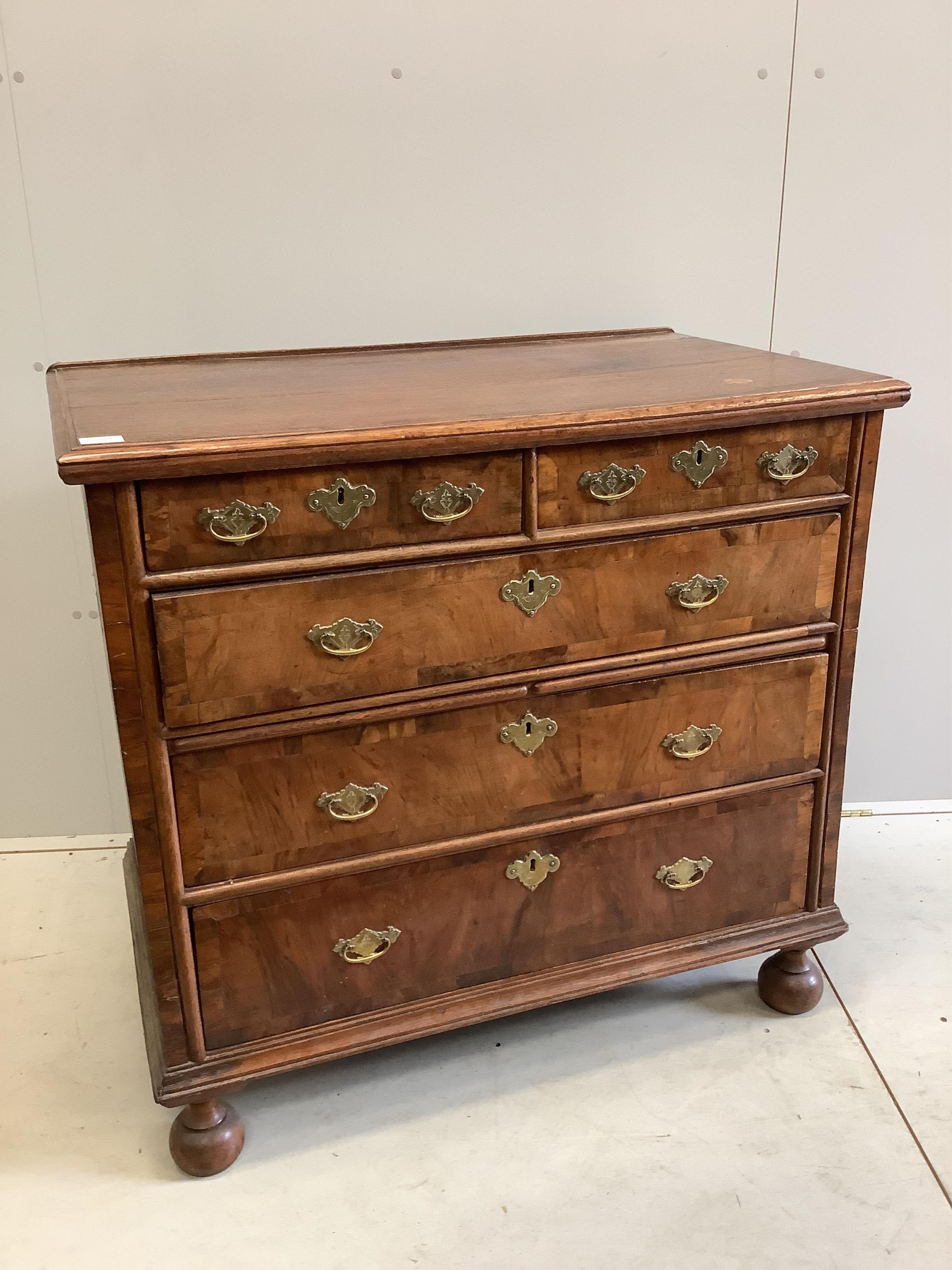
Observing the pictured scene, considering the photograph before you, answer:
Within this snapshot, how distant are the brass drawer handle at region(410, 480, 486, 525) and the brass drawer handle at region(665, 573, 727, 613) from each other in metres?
0.34

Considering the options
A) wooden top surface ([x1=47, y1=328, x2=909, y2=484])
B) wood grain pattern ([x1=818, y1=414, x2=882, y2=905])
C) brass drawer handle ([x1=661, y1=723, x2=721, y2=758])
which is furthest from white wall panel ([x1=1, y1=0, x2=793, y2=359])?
brass drawer handle ([x1=661, y1=723, x2=721, y2=758])

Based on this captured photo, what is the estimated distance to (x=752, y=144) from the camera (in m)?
2.14

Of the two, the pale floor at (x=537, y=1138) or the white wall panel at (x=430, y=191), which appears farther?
the white wall panel at (x=430, y=191)

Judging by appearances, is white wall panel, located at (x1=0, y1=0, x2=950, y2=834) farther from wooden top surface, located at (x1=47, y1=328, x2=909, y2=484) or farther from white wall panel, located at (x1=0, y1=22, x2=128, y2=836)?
wooden top surface, located at (x1=47, y1=328, x2=909, y2=484)

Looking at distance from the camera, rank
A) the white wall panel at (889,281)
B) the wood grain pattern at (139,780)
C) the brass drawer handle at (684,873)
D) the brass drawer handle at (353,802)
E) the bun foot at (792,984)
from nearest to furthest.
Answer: the wood grain pattern at (139,780)
the brass drawer handle at (353,802)
the brass drawer handle at (684,873)
the bun foot at (792,984)
the white wall panel at (889,281)

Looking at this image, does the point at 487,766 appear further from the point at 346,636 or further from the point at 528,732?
the point at 346,636

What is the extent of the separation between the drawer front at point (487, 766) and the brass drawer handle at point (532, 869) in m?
0.07

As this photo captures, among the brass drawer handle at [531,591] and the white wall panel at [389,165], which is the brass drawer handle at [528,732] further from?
the white wall panel at [389,165]

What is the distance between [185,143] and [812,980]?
1.83 metres

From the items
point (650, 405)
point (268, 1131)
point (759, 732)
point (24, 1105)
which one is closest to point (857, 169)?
point (650, 405)

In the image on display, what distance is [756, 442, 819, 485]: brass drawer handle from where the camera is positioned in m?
1.61

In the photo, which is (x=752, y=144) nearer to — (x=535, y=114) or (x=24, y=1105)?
(x=535, y=114)

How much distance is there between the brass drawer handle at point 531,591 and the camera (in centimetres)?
153

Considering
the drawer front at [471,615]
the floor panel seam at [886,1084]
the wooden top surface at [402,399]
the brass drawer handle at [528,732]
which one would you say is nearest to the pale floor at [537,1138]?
the floor panel seam at [886,1084]
